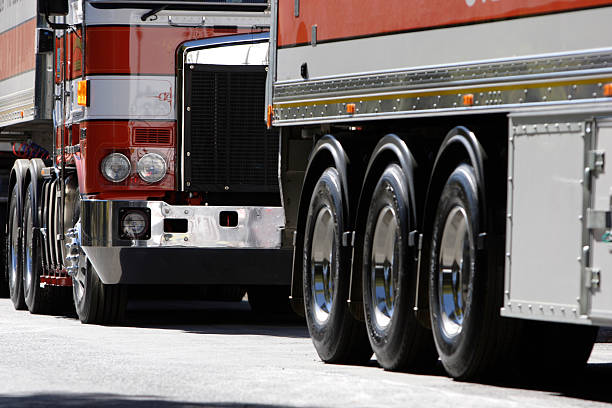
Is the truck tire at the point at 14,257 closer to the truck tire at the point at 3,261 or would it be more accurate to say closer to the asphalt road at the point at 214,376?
the truck tire at the point at 3,261

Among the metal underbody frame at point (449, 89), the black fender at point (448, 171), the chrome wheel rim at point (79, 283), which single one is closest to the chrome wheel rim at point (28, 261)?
the chrome wheel rim at point (79, 283)

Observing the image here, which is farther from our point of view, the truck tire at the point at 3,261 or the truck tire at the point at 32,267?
the truck tire at the point at 3,261

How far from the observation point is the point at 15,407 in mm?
8953

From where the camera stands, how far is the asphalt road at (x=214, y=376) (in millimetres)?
9242

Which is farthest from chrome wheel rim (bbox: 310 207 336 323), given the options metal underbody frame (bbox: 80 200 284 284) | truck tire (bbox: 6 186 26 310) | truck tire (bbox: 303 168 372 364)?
truck tire (bbox: 6 186 26 310)

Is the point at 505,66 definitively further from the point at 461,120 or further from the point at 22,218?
the point at 22,218

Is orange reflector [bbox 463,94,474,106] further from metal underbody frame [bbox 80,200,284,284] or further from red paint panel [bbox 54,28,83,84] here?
red paint panel [bbox 54,28,83,84]

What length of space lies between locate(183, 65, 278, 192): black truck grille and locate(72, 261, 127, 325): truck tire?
1255mm

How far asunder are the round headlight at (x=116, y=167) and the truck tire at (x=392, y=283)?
4.73m

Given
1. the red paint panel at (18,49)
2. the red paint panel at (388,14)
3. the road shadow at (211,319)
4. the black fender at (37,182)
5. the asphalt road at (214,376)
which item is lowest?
the road shadow at (211,319)

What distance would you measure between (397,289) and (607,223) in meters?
2.29

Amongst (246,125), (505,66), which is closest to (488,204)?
(505,66)

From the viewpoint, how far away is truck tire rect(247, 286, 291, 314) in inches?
730

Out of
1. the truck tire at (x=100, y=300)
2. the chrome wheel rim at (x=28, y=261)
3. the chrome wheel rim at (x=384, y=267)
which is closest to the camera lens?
the chrome wheel rim at (x=384, y=267)
